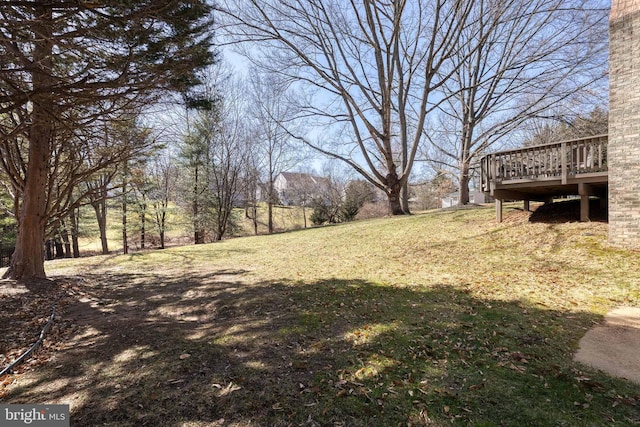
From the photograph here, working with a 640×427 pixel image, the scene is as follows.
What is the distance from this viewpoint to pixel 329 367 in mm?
2906

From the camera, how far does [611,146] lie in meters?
6.50

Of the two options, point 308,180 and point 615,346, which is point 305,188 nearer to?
point 308,180

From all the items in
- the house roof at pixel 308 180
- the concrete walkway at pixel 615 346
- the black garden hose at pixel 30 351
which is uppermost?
the house roof at pixel 308 180

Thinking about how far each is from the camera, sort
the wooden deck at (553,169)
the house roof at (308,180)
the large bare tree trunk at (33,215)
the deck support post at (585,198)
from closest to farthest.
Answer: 1. the large bare tree trunk at (33,215)
2. the wooden deck at (553,169)
3. the deck support post at (585,198)
4. the house roof at (308,180)

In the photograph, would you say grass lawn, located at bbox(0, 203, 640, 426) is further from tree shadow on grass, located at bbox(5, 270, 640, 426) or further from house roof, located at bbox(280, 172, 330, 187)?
house roof, located at bbox(280, 172, 330, 187)

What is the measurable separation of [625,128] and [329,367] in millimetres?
7982

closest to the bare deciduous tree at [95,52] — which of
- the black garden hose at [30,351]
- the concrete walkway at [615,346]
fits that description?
the black garden hose at [30,351]

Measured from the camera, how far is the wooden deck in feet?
24.0

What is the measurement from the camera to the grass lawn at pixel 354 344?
229cm

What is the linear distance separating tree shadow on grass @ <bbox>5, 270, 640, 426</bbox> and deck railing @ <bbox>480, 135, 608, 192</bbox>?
503 cm

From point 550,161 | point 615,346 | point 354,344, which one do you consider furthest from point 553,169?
point 354,344

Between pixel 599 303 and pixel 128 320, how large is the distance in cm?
692

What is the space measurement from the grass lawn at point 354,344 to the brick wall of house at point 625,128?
24.7 inches

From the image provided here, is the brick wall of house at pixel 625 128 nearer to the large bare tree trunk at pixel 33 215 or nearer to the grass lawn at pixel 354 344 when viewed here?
the grass lawn at pixel 354 344
